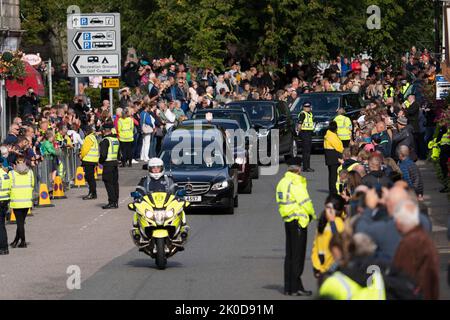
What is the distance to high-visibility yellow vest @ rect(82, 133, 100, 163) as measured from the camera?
105 ft

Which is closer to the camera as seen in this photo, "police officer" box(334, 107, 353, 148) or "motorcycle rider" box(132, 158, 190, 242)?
"motorcycle rider" box(132, 158, 190, 242)

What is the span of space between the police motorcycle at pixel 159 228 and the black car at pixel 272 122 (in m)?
17.2

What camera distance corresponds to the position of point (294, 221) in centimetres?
Result: 1836

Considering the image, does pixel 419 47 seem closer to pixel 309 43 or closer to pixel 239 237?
pixel 309 43

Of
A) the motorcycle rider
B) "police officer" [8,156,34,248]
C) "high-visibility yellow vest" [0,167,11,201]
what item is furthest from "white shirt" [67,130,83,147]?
the motorcycle rider

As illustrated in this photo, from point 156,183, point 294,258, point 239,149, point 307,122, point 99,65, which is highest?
point 99,65

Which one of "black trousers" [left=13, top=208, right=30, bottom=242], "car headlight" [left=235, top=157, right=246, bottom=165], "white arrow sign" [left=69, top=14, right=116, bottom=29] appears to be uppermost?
"white arrow sign" [left=69, top=14, right=116, bottom=29]

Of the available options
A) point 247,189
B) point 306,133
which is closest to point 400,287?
point 247,189

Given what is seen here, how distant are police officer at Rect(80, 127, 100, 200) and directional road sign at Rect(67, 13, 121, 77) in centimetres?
853

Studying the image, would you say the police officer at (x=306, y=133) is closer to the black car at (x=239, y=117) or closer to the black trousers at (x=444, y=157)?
the black car at (x=239, y=117)

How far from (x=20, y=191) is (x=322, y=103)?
68.1ft

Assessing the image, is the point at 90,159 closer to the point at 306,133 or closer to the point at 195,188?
the point at 195,188

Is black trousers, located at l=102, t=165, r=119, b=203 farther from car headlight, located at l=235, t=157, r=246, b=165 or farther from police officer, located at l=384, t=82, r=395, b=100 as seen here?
police officer, located at l=384, t=82, r=395, b=100

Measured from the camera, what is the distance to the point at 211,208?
29750mm
